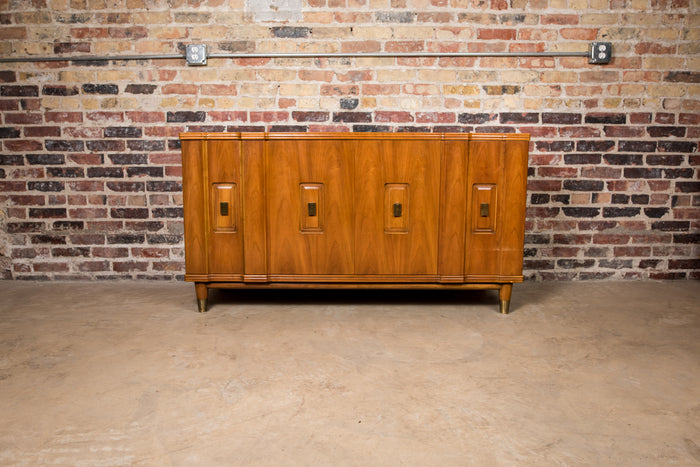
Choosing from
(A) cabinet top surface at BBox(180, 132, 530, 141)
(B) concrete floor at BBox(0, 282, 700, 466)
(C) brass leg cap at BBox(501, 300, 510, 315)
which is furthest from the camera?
(C) brass leg cap at BBox(501, 300, 510, 315)

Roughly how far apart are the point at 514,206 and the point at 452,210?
0.96ft

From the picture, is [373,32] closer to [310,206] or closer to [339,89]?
[339,89]

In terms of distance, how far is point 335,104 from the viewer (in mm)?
2883

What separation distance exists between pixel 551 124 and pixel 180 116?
87.3 inches

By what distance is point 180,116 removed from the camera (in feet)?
9.48

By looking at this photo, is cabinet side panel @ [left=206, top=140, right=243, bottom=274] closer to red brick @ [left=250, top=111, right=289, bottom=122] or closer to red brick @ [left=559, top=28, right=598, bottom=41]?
red brick @ [left=250, top=111, right=289, bottom=122]

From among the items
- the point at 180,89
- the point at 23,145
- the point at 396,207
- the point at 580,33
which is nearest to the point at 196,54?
the point at 180,89

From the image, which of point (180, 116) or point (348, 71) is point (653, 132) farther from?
point (180, 116)

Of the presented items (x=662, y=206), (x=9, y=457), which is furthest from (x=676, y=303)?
A: (x=9, y=457)

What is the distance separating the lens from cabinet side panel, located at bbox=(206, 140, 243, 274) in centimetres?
230

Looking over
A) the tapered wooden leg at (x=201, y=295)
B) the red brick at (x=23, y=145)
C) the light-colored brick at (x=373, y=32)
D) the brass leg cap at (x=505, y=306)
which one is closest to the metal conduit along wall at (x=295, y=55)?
the light-colored brick at (x=373, y=32)

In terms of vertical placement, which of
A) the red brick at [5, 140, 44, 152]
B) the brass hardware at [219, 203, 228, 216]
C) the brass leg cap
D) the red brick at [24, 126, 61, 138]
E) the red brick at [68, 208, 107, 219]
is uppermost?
the red brick at [24, 126, 61, 138]

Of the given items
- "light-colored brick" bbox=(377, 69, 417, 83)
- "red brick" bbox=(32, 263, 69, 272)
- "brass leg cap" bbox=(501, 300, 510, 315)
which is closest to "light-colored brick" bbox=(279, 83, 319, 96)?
"light-colored brick" bbox=(377, 69, 417, 83)

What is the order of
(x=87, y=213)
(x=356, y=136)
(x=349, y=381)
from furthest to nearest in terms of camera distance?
(x=87, y=213)
(x=356, y=136)
(x=349, y=381)
